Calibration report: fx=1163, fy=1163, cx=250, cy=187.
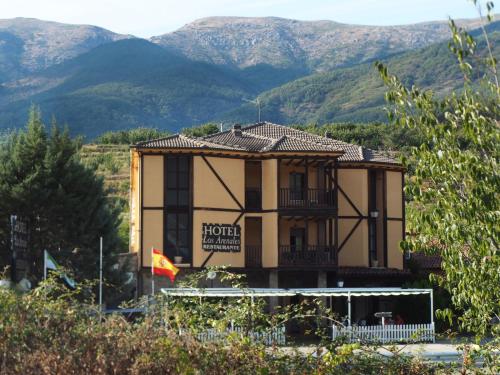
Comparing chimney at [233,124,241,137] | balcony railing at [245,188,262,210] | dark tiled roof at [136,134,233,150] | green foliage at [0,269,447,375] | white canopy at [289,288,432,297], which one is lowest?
white canopy at [289,288,432,297]

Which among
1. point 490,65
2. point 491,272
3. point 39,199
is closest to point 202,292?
point 491,272

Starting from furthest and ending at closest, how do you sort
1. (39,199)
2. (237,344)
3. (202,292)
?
(39,199)
(202,292)
(237,344)

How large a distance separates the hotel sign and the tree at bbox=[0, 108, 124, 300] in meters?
3.49

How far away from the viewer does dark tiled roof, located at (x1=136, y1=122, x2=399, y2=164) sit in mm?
45594

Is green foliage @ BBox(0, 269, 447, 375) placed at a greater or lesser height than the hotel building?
lesser

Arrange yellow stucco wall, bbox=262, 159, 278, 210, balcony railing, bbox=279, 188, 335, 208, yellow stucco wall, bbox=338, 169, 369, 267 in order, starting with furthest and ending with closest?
1. yellow stucco wall, bbox=338, 169, 369, 267
2. balcony railing, bbox=279, 188, 335, 208
3. yellow stucco wall, bbox=262, 159, 278, 210

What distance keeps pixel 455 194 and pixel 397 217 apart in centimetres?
3456

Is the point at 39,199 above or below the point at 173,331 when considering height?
above

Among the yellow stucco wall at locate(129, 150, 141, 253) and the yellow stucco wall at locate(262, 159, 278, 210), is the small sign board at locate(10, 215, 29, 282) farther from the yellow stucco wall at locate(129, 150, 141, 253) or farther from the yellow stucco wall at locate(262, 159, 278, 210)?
the yellow stucco wall at locate(262, 159, 278, 210)

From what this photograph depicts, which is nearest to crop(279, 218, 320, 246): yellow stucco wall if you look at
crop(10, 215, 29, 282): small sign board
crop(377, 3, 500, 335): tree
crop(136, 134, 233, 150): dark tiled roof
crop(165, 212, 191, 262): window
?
crop(136, 134, 233, 150): dark tiled roof

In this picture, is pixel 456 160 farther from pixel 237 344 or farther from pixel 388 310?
pixel 388 310

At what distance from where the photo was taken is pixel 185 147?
4478cm

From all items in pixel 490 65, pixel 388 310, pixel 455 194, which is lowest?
pixel 388 310

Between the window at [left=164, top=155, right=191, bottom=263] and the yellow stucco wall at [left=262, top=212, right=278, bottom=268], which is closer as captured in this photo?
the window at [left=164, top=155, right=191, bottom=263]
